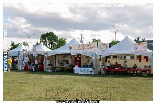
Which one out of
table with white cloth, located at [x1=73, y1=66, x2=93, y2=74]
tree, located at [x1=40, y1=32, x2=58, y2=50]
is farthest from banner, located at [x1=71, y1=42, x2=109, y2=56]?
tree, located at [x1=40, y1=32, x2=58, y2=50]

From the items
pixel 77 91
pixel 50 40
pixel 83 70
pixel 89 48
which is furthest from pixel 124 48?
pixel 50 40

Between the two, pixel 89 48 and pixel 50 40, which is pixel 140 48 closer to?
pixel 89 48

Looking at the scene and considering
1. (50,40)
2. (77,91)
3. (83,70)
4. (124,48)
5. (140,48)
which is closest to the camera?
(77,91)

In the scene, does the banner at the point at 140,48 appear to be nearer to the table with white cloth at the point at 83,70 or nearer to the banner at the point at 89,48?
the banner at the point at 89,48

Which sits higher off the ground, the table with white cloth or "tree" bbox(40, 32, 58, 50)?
"tree" bbox(40, 32, 58, 50)

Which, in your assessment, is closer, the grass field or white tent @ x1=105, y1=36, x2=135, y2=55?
the grass field

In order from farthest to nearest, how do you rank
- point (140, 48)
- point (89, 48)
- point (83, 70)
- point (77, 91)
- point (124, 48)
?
point (89, 48)
point (83, 70)
point (124, 48)
point (140, 48)
point (77, 91)

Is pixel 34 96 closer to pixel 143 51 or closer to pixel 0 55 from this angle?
pixel 0 55

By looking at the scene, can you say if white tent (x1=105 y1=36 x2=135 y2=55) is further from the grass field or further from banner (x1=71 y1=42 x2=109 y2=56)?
the grass field

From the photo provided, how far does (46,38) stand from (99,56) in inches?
1623

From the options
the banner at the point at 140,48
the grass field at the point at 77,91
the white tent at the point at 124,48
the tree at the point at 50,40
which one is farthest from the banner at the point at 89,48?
the tree at the point at 50,40

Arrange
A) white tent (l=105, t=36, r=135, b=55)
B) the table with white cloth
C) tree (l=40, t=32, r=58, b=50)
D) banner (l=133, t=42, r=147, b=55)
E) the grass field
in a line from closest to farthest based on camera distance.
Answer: the grass field
banner (l=133, t=42, r=147, b=55)
white tent (l=105, t=36, r=135, b=55)
the table with white cloth
tree (l=40, t=32, r=58, b=50)

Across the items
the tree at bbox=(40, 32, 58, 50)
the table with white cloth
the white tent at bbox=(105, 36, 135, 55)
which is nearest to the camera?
the white tent at bbox=(105, 36, 135, 55)

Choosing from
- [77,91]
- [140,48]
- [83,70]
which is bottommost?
[77,91]
